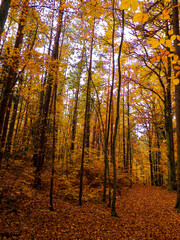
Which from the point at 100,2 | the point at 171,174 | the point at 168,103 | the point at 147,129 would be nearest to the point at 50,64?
the point at 100,2

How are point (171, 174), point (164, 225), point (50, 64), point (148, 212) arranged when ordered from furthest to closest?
point (171, 174) → point (50, 64) → point (148, 212) → point (164, 225)

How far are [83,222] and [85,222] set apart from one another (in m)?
0.06

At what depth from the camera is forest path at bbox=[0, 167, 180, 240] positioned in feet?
12.1

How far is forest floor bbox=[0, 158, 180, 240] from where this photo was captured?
3719mm

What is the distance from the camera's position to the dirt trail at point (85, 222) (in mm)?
3697

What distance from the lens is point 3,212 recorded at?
4242mm

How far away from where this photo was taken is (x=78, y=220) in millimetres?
4582

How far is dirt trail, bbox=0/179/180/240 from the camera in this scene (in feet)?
12.1

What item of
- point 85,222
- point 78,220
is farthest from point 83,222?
point 78,220

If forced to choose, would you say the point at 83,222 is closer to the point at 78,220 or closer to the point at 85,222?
the point at 85,222

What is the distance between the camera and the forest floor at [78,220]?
372cm

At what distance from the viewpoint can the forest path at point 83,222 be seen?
12.1 feet

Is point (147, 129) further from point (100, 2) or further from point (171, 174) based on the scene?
point (100, 2)

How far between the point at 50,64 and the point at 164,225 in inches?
272
